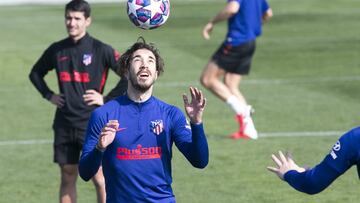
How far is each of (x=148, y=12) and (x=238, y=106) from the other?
6155mm

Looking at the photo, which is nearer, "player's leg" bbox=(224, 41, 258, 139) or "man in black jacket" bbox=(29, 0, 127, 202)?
"man in black jacket" bbox=(29, 0, 127, 202)

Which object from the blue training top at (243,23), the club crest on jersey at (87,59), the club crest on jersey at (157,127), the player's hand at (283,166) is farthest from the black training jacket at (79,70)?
the blue training top at (243,23)

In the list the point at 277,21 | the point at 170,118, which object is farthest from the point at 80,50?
the point at 277,21

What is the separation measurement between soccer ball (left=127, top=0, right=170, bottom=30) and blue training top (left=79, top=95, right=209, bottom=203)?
2444mm

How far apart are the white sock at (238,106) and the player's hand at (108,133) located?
8.81 metres

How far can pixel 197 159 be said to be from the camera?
8.15 metres

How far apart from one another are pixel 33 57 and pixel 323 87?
8.74 metres

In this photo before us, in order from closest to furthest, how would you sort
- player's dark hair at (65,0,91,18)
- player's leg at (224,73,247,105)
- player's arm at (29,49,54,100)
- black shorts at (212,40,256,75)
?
1. player's dark hair at (65,0,91,18)
2. player's arm at (29,49,54,100)
3. black shorts at (212,40,256,75)
4. player's leg at (224,73,247,105)

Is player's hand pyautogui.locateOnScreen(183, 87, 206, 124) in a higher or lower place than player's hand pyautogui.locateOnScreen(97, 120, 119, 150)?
higher

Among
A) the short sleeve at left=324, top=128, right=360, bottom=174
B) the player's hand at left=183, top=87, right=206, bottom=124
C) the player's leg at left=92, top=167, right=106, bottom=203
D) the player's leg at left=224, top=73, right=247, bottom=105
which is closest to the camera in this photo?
the short sleeve at left=324, top=128, right=360, bottom=174

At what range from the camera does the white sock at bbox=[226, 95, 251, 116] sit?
16.6 metres

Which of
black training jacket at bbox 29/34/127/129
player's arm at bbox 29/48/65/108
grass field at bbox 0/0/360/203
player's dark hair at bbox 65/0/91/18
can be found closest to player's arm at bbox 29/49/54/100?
player's arm at bbox 29/48/65/108

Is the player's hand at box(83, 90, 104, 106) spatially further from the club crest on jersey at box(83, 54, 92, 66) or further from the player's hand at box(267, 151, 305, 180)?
the player's hand at box(267, 151, 305, 180)

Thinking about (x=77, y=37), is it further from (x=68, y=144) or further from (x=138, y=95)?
(x=138, y=95)
